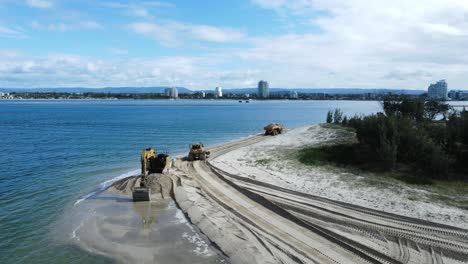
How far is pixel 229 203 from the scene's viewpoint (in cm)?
1908

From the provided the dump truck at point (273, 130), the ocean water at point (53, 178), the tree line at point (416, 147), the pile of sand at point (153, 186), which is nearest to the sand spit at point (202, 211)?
the pile of sand at point (153, 186)

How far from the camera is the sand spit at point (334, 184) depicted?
1595cm

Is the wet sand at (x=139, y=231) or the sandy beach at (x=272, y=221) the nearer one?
the sandy beach at (x=272, y=221)

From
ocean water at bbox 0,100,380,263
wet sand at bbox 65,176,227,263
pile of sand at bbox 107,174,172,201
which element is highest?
pile of sand at bbox 107,174,172,201

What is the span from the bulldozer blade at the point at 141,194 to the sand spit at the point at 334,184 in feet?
20.4

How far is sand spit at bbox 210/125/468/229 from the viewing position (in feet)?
52.3

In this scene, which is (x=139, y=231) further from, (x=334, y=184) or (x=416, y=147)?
(x=416, y=147)

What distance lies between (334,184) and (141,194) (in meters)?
10.0

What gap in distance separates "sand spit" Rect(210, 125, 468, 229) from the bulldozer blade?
20.4 ft

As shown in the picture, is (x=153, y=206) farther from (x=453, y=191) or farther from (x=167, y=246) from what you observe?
(x=453, y=191)

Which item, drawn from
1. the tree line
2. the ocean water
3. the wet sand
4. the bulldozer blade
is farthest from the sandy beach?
the tree line

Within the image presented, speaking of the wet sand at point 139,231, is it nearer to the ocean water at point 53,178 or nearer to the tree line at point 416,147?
the ocean water at point 53,178

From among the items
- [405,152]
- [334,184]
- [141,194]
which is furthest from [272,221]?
[405,152]

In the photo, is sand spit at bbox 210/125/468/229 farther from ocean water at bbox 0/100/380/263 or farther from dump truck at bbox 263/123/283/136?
dump truck at bbox 263/123/283/136
